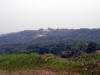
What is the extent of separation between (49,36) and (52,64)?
2474 centimetres

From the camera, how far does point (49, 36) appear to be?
3350cm

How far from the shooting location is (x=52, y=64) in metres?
8.81

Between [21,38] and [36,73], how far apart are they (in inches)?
1214

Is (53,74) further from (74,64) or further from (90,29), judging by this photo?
(90,29)

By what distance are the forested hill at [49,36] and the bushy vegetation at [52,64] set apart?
18561 millimetres

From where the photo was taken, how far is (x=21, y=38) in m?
37.7

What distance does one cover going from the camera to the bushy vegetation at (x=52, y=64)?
7.82m

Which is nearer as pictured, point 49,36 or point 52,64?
point 52,64

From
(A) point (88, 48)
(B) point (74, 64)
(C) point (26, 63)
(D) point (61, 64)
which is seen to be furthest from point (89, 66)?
(A) point (88, 48)

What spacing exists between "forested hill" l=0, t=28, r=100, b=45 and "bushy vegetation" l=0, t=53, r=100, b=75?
18.6 m

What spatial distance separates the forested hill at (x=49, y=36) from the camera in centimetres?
2949

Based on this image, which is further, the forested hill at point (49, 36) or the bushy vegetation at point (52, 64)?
the forested hill at point (49, 36)

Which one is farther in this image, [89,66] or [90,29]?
[90,29]

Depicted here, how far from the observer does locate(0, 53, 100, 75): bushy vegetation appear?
7.82 m
